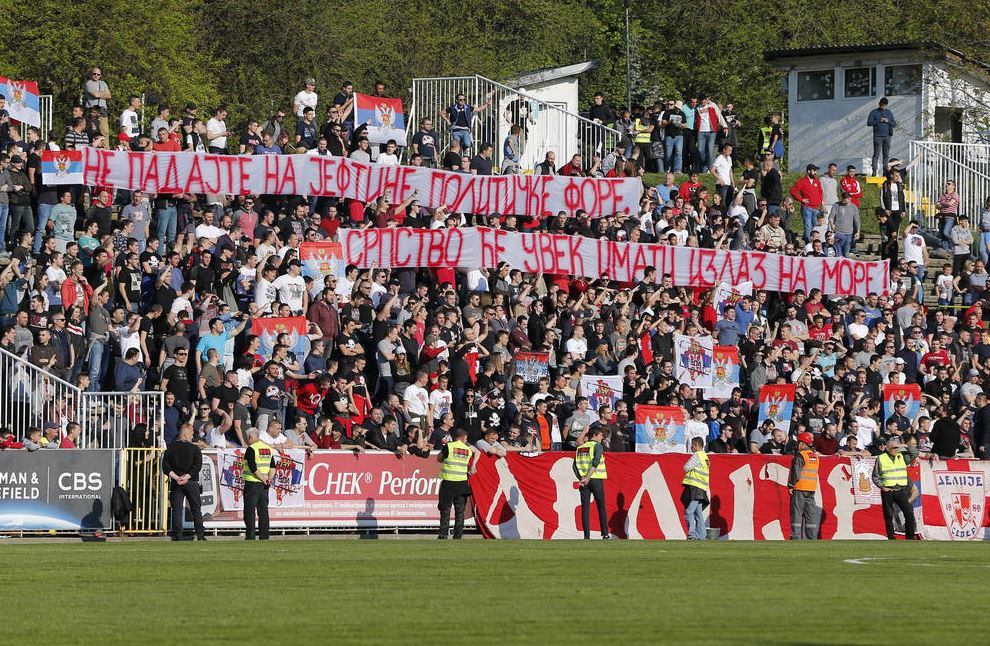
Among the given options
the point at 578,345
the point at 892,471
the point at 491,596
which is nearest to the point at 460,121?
the point at 578,345

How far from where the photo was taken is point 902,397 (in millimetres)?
29500

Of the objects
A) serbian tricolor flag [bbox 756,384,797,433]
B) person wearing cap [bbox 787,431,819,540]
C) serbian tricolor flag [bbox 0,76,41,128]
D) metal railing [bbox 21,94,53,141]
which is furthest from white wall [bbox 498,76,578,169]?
person wearing cap [bbox 787,431,819,540]

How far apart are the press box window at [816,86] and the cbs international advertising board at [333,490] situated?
28.8m

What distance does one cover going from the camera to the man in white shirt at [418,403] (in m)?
26.1

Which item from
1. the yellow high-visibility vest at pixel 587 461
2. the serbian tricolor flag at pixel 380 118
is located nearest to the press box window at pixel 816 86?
the serbian tricolor flag at pixel 380 118

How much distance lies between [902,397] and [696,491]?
5.98m

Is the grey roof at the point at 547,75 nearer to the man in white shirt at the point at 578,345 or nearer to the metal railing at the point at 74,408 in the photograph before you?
the man in white shirt at the point at 578,345

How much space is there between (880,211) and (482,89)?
1043 centimetres

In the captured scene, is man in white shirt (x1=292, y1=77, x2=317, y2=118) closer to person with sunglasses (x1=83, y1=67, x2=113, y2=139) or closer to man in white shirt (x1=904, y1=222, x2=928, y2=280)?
person with sunglasses (x1=83, y1=67, x2=113, y2=139)

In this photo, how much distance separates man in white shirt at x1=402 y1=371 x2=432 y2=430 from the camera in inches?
1027

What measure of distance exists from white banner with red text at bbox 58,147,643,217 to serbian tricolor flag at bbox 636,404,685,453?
6756 millimetres

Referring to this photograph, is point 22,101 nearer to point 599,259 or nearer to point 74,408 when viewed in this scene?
point 74,408

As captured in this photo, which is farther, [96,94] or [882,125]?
[882,125]

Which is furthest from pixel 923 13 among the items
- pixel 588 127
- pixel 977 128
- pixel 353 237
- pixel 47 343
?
pixel 47 343
